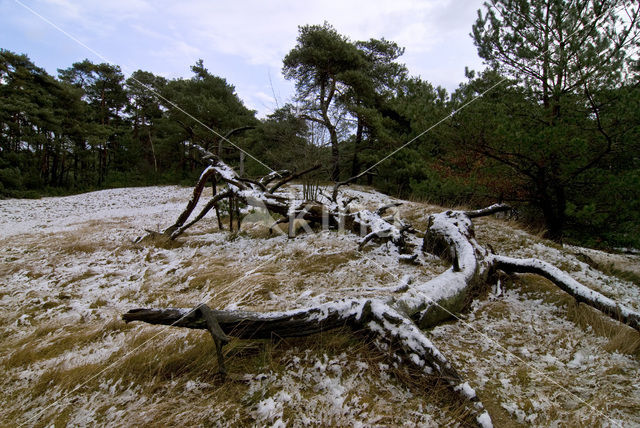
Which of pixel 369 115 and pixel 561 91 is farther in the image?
pixel 369 115

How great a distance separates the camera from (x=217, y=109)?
690 inches

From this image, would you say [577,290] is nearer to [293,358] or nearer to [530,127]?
[293,358]

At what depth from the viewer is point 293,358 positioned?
1.55m

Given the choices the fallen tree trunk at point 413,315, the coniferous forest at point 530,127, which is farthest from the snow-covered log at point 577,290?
the coniferous forest at point 530,127

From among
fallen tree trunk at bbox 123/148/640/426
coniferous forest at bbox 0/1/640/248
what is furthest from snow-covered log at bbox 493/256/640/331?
coniferous forest at bbox 0/1/640/248

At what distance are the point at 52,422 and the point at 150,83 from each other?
29.7m

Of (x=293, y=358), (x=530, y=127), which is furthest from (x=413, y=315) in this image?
(x=530, y=127)

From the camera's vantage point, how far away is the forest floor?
4.05 ft

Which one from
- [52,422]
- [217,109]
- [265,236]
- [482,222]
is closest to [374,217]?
[265,236]

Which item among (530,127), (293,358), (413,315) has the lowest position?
(293,358)

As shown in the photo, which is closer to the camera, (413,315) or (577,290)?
(413,315)

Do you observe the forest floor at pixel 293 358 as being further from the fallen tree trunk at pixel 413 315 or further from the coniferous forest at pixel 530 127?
the coniferous forest at pixel 530 127

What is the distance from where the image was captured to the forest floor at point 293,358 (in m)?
1.24

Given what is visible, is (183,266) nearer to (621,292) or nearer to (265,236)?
(265,236)
